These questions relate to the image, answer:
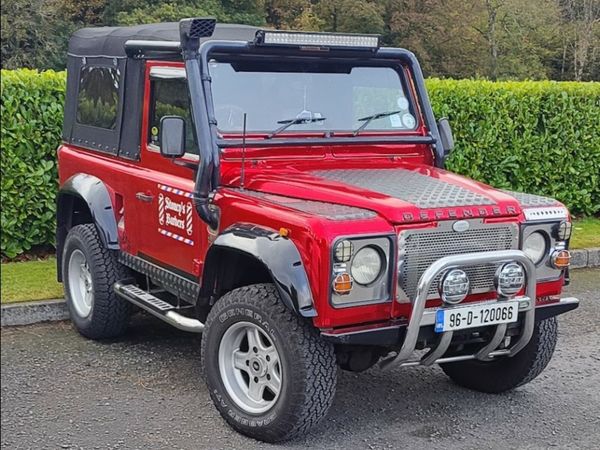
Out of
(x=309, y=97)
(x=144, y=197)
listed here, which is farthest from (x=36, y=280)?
(x=309, y=97)

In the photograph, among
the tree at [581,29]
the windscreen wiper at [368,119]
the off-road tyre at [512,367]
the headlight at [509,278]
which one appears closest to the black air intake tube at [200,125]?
the windscreen wiper at [368,119]

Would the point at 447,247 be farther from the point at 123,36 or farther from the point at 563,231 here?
the point at 123,36

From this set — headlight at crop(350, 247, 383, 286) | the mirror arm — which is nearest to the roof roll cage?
the mirror arm

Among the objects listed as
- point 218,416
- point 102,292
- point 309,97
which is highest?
point 309,97

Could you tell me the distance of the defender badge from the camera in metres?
4.58

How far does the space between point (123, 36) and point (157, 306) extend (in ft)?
6.40

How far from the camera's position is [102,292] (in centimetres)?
619

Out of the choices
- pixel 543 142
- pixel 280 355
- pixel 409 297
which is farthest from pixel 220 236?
pixel 543 142

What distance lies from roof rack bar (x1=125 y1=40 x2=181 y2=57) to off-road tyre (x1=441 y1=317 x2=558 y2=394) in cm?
258

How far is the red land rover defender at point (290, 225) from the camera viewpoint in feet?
14.4

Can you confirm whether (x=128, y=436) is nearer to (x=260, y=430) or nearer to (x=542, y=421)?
(x=260, y=430)

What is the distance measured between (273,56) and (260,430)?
2.25 metres

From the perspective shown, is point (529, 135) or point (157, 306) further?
point (529, 135)

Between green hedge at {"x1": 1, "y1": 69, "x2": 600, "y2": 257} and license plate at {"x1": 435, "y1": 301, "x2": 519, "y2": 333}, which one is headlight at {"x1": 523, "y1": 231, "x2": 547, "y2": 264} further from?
green hedge at {"x1": 1, "y1": 69, "x2": 600, "y2": 257}
